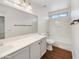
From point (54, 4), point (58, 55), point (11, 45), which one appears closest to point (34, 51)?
point (11, 45)

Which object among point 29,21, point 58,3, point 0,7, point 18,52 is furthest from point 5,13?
point 58,3

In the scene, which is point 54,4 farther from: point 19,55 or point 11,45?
point 19,55

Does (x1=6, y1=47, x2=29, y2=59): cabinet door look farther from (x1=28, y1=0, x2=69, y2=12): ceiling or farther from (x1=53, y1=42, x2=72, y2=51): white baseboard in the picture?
(x1=53, y1=42, x2=72, y2=51): white baseboard

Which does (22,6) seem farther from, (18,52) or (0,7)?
(18,52)

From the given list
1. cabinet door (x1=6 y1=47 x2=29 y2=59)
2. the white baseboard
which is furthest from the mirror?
the white baseboard

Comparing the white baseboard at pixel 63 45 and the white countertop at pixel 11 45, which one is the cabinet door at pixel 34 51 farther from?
the white baseboard at pixel 63 45

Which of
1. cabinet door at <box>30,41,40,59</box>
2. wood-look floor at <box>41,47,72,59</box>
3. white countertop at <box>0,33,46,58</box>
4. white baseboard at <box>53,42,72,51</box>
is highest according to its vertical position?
white countertop at <box>0,33,46,58</box>

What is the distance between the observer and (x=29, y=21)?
289 cm

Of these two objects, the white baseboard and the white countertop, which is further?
the white baseboard

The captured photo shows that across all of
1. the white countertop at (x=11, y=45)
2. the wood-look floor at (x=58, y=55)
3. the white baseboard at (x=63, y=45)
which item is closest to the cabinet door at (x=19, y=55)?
the white countertop at (x=11, y=45)

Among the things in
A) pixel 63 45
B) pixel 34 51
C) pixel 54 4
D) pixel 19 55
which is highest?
pixel 54 4

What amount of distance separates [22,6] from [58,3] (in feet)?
7.54

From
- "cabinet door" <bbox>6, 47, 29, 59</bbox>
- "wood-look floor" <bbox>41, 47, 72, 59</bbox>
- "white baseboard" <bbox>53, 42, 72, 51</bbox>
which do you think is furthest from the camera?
"white baseboard" <bbox>53, 42, 72, 51</bbox>

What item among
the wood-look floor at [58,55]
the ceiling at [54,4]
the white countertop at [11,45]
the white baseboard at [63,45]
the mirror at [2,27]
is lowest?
the wood-look floor at [58,55]
